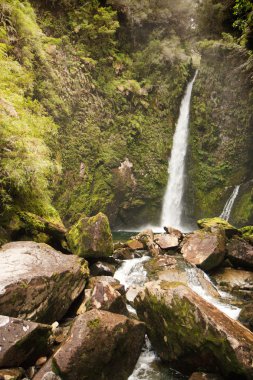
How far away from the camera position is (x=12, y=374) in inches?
139

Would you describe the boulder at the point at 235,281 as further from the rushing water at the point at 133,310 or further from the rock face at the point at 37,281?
the rock face at the point at 37,281

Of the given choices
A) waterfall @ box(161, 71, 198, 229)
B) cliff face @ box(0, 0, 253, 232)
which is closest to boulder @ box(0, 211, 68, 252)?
cliff face @ box(0, 0, 253, 232)

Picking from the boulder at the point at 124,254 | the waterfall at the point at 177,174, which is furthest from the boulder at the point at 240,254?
the waterfall at the point at 177,174

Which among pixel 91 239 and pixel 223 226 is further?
pixel 223 226

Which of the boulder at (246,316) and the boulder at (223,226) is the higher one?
the boulder at (223,226)

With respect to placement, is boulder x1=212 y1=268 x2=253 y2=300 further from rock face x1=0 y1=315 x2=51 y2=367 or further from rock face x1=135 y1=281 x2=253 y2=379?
rock face x1=0 y1=315 x2=51 y2=367

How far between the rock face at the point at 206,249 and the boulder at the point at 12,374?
6.12 m

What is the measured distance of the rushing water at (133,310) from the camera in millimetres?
4430

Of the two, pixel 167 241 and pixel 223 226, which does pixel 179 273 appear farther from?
pixel 223 226

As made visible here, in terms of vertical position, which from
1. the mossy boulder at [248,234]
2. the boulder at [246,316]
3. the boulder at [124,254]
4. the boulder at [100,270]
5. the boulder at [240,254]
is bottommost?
the boulder at [124,254]

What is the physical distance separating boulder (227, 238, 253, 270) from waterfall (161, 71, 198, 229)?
8222 millimetres

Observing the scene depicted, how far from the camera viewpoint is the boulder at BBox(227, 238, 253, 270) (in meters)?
8.83

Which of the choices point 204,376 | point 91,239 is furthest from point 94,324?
point 91,239

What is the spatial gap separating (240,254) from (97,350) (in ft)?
21.4
